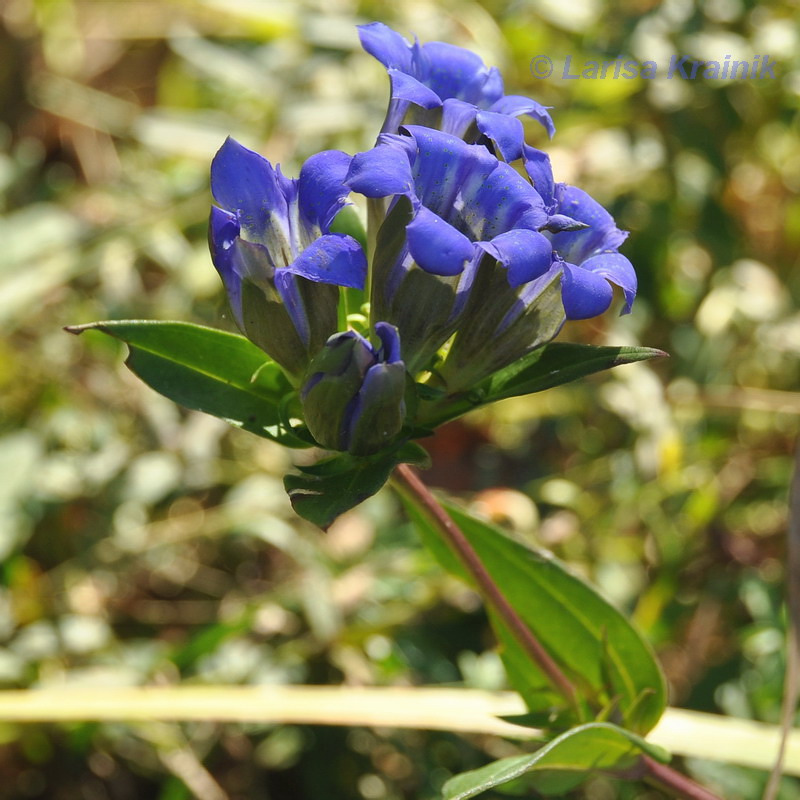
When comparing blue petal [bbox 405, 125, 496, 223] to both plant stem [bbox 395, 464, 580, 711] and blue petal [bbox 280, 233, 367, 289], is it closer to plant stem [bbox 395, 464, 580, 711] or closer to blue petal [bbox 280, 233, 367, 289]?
blue petal [bbox 280, 233, 367, 289]

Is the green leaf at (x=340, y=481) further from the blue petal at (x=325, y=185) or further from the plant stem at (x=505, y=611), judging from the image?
the blue petal at (x=325, y=185)

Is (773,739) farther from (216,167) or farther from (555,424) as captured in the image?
(216,167)

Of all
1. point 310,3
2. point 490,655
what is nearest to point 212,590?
point 490,655

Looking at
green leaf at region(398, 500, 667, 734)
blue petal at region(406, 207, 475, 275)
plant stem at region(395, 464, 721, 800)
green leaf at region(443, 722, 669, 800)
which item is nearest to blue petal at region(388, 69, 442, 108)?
blue petal at region(406, 207, 475, 275)

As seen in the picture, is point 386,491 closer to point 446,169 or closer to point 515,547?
point 515,547

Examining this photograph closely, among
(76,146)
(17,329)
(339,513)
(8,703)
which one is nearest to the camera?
(339,513)

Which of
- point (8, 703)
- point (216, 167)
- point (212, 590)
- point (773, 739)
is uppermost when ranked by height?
point (216, 167)
